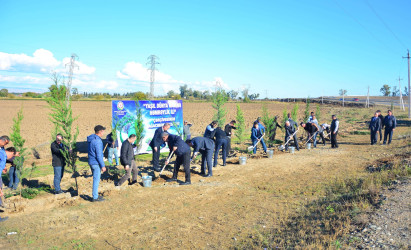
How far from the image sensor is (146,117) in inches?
527

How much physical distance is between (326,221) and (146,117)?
959 cm

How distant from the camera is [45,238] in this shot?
5555 mm

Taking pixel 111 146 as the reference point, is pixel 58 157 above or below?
above

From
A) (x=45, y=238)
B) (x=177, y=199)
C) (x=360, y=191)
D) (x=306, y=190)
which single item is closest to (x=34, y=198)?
(x=45, y=238)

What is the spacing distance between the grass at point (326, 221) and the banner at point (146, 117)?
24.1 ft

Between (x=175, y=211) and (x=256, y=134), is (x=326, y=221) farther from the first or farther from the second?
(x=256, y=134)

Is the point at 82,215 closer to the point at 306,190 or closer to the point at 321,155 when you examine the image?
the point at 306,190

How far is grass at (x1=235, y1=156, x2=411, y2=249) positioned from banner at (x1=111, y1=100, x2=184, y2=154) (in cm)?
736

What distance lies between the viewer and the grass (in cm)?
498

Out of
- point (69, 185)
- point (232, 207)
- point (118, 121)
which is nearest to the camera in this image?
point (232, 207)

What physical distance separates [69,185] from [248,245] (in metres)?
6.43

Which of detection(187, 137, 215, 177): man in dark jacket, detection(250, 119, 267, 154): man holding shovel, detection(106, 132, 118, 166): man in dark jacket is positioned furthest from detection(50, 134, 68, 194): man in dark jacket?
detection(250, 119, 267, 154): man holding shovel

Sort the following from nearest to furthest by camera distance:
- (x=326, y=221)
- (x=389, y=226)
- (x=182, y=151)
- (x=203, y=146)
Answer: (x=389, y=226)
(x=326, y=221)
(x=182, y=151)
(x=203, y=146)

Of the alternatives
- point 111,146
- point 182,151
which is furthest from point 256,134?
point 111,146
